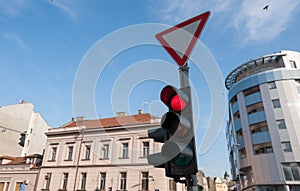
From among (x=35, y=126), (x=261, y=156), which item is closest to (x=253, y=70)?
(x=261, y=156)

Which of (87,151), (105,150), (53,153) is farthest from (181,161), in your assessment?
(53,153)

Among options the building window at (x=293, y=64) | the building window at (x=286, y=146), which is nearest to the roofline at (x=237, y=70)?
the building window at (x=293, y=64)

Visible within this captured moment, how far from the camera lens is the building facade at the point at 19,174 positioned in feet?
90.8

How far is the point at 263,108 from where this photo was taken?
35688mm

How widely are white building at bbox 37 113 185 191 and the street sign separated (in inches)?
783

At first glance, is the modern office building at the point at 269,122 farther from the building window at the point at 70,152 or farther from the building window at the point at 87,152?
the building window at the point at 70,152

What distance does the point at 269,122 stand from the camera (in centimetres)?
3409

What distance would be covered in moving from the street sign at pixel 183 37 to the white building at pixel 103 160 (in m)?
19.9

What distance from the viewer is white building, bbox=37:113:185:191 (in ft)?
76.1

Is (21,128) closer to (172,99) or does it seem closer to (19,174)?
(19,174)

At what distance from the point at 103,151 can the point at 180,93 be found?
2513 cm

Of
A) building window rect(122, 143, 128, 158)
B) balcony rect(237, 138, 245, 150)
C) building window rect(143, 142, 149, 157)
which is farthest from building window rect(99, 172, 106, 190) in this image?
balcony rect(237, 138, 245, 150)

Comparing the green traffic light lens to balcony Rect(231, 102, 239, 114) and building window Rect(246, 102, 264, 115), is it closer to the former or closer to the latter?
building window Rect(246, 102, 264, 115)

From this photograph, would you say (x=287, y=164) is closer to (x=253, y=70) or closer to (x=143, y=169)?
(x=253, y=70)
